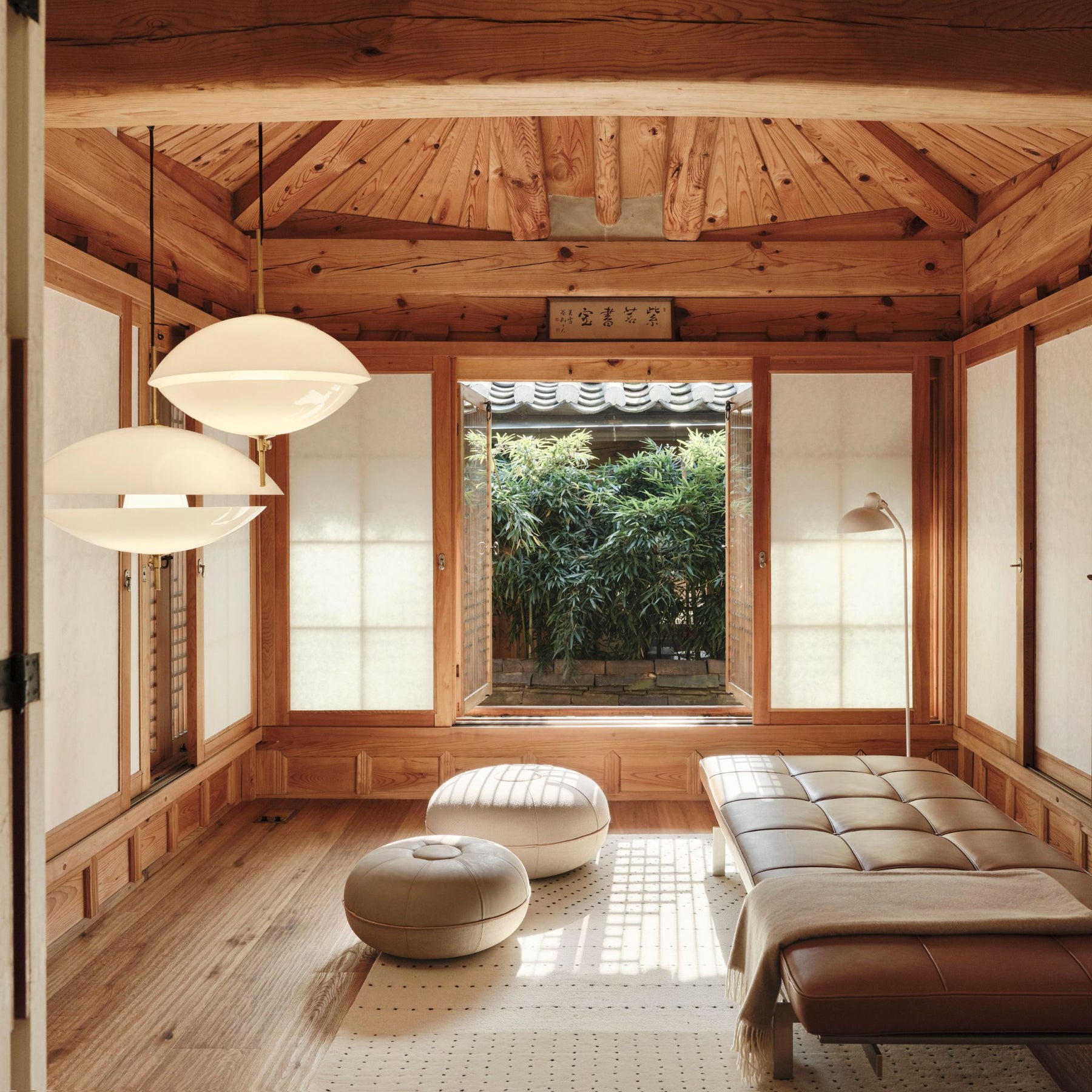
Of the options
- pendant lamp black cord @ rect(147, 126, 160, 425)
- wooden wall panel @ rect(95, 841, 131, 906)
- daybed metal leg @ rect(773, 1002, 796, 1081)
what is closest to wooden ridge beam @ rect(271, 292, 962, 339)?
pendant lamp black cord @ rect(147, 126, 160, 425)

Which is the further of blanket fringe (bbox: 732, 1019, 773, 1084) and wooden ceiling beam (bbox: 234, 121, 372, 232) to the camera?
wooden ceiling beam (bbox: 234, 121, 372, 232)

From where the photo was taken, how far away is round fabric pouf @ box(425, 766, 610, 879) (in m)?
3.34

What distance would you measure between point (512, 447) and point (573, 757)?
2.98 m

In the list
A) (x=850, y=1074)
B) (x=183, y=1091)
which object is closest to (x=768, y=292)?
(x=850, y=1074)

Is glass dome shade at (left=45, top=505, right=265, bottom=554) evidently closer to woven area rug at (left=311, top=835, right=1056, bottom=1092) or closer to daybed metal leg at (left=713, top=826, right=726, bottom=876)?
woven area rug at (left=311, top=835, right=1056, bottom=1092)

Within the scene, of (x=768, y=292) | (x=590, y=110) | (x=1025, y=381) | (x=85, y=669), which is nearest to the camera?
(x=590, y=110)

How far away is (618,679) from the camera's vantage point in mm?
6828

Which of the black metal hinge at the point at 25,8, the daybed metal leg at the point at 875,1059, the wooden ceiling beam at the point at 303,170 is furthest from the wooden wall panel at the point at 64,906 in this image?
the wooden ceiling beam at the point at 303,170

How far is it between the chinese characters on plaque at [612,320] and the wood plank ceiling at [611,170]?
350mm

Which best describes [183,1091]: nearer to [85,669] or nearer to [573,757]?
[85,669]

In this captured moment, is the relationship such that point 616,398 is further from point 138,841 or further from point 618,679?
point 138,841

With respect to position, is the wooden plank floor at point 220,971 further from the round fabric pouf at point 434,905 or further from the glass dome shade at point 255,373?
the glass dome shade at point 255,373

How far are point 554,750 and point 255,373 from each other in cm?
314

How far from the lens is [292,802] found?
446cm
